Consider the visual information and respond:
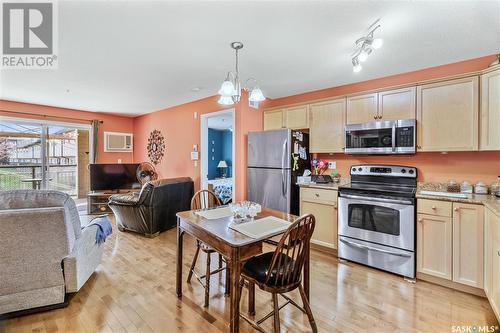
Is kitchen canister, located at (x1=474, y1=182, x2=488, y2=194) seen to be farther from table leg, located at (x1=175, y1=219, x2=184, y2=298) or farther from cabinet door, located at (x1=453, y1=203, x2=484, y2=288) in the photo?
table leg, located at (x1=175, y1=219, x2=184, y2=298)

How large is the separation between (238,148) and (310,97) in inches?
57.2

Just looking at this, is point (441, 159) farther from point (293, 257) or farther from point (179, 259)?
point (179, 259)

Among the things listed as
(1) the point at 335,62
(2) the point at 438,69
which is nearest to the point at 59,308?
(1) the point at 335,62

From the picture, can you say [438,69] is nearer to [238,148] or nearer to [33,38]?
[238,148]

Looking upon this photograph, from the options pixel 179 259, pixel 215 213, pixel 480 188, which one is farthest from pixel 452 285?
pixel 179 259

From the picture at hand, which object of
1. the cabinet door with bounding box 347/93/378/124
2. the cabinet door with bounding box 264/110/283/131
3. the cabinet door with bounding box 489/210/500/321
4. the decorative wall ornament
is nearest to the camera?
the cabinet door with bounding box 489/210/500/321

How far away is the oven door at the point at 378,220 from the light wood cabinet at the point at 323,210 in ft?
0.43

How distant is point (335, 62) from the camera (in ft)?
8.94

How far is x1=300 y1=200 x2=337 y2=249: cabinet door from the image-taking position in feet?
10.1

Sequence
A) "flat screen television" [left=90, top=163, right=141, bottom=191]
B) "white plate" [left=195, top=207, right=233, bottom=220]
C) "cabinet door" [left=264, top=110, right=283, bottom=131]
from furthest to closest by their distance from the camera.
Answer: "flat screen television" [left=90, top=163, right=141, bottom=191]
"cabinet door" [left=264, top=110, right=283, bottom=131]
"white plate" [left=195, top=207, right=233, bottom=220]

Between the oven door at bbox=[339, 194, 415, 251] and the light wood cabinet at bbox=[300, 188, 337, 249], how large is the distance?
0.43 feet

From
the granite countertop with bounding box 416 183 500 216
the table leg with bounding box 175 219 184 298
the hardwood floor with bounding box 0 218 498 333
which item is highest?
the granite countertop with bounding box 416 183 500 216

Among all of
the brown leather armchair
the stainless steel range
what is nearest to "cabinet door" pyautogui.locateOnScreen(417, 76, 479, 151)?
the stainless steel range

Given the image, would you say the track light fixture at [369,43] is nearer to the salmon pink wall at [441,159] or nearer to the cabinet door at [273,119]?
the salmon pink wall at [441,159]
